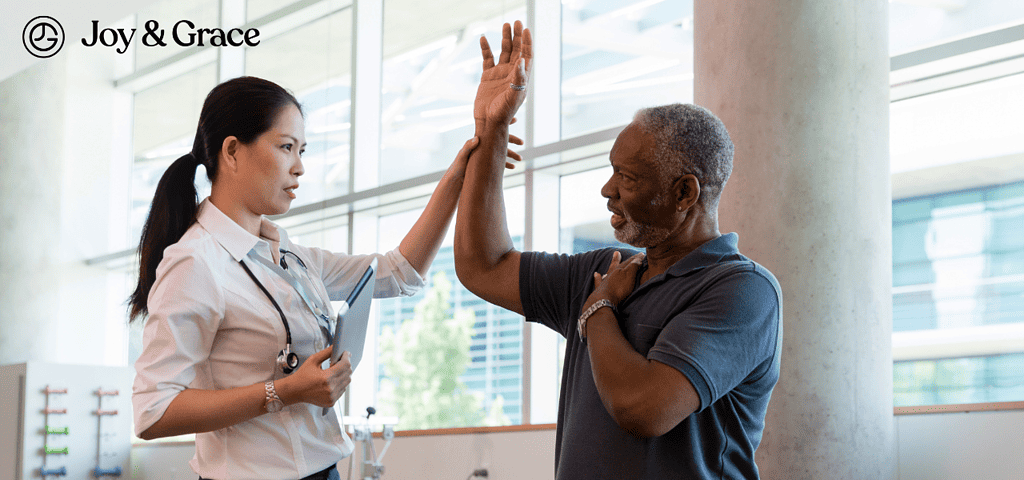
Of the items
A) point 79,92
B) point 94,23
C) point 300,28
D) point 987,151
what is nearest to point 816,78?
point 987,151

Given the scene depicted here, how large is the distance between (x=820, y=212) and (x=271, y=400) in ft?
6.23

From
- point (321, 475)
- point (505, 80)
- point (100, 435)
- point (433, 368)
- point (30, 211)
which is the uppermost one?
point (30, 211)

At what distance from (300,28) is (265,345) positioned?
551 cm

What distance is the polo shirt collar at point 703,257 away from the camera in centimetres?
158

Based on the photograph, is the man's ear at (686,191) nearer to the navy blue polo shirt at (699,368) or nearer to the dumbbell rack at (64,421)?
the navy blue polo shirt at (699,368)

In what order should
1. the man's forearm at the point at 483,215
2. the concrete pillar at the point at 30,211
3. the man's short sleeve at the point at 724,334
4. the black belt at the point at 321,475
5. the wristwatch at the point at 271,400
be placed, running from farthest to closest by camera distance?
the concrete pillar at the point at 30,211 → the man's forearm at the point at 483,215 → the black belt at the point at 321,475 → the wristwatch at the point at 271,400 → the man's short sleeve at the point at 724,334

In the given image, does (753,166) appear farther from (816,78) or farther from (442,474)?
(442,474)

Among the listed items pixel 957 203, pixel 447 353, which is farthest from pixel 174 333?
pixel 447 353

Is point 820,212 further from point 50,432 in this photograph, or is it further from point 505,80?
point 50,432

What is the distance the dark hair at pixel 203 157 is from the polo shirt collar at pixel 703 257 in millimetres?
890

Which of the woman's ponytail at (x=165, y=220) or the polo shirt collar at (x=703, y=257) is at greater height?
the woman's ponytail at (x=165, y=220)

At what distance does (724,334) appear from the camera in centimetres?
144

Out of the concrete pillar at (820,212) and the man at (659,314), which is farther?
the concrete pillar at (820,212)

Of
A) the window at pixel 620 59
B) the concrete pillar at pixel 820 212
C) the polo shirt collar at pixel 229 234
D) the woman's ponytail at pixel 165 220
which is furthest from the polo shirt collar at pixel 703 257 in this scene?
the window at pixel 620 59
